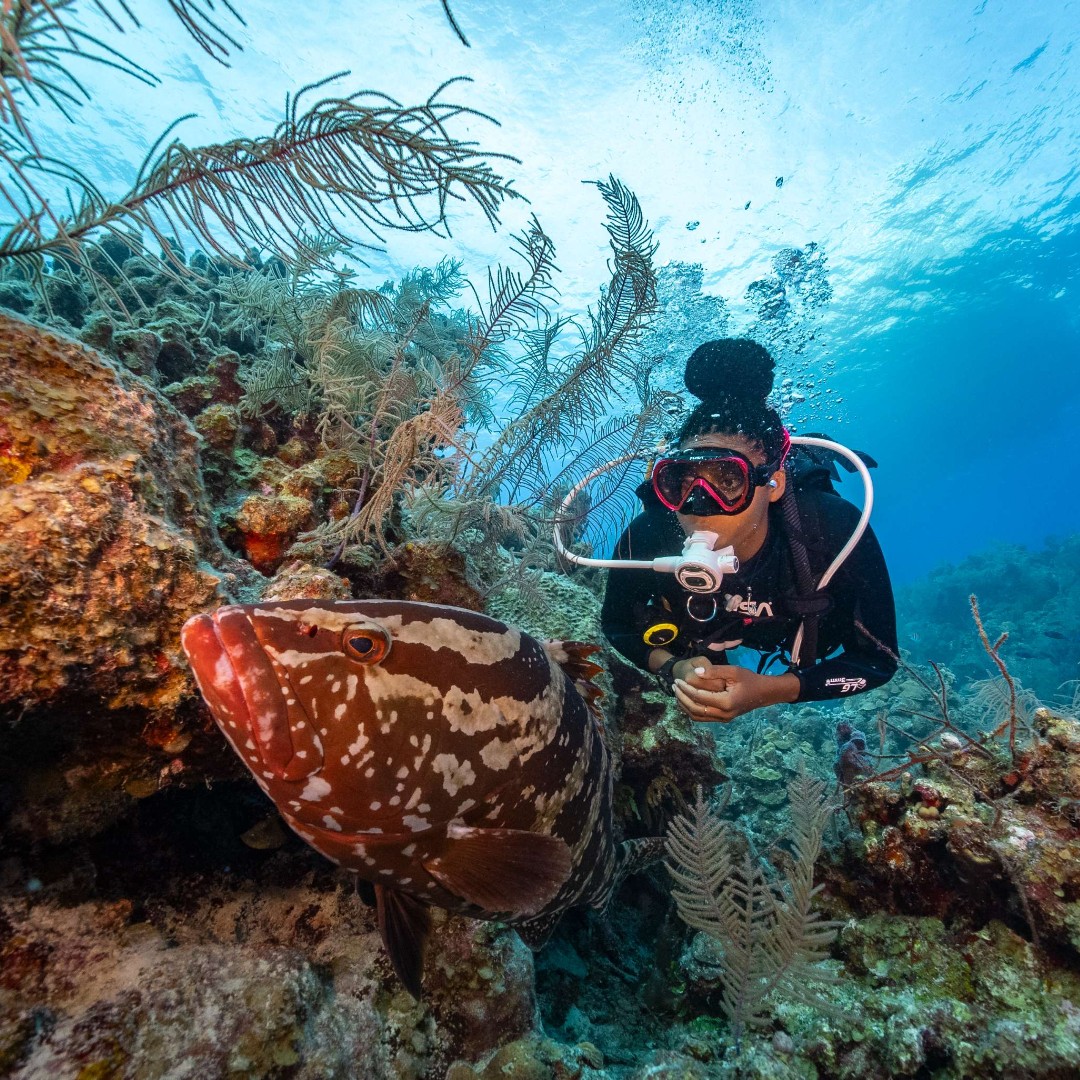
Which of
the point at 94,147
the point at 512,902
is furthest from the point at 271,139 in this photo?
the point at 94,147

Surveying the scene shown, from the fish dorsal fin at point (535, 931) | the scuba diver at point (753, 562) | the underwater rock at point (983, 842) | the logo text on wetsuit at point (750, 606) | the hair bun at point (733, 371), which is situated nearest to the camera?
the underwater rock at point (983, 842)

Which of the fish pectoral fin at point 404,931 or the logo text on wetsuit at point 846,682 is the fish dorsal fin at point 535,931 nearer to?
the fish pectoral fin at point 404,931

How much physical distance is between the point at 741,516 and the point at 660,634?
1.08 metres

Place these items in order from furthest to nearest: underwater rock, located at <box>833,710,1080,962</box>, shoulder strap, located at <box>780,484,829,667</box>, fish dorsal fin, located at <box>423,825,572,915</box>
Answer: shoulder strap, located at <box>780,484,829,667</box>
underwater rock, located at <box>833,710,1080,962</box>
fish dorsal fin, located at <box>423,825,572,915</box>

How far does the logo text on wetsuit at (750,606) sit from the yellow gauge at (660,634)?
1.58ft

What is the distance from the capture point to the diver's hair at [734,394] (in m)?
3.82

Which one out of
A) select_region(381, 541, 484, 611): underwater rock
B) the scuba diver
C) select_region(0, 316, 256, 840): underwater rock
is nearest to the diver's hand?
the scuba diver

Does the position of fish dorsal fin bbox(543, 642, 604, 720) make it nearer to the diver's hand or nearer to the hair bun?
the diver's hand

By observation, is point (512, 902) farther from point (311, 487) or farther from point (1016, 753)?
point (1016, 753)

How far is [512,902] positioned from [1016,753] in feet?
10.2

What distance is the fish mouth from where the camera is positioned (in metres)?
1.52

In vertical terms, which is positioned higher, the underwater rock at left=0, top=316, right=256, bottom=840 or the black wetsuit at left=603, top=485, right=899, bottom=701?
the black wetsuit at left=603, top=485, right=899, bottom=701

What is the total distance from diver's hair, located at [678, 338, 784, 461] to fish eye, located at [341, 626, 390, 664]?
3.07 metres

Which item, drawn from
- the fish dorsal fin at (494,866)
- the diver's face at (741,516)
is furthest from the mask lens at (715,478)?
the fish dorsal fin at (494,866)
